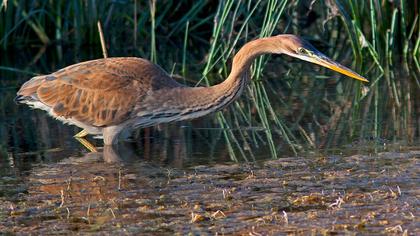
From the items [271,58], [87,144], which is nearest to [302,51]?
[87,144]

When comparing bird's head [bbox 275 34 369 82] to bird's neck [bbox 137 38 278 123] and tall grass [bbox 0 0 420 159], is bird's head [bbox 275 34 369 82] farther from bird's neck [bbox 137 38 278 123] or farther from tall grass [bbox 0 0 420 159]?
tall grass [bbox 0 0 420 159]

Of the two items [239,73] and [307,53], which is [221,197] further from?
[239,73]

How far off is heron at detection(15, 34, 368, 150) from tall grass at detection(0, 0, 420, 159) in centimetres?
51

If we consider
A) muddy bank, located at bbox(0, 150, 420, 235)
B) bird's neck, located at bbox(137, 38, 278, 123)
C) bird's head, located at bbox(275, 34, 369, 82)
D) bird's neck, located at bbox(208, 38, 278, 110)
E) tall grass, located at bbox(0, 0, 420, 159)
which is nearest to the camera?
muddy bank, located at bbox(0, 150, 420, 235)

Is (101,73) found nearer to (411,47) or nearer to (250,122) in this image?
(250,122)

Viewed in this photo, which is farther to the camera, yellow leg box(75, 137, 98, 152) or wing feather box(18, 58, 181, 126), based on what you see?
yellow leg box(75, 137, 98, 152)

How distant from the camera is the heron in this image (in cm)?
809

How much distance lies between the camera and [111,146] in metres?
8.31

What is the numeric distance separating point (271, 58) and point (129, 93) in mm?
5315

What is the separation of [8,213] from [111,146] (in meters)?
2.34

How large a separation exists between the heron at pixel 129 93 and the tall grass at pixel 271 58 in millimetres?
514

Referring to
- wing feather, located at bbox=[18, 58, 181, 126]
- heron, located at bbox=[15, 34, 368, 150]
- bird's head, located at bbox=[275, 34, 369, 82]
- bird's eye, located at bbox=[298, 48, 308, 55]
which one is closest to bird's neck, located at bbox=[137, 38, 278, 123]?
heron, located at bbox=[15, 34, 368, 150]

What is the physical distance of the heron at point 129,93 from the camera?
26.5ft

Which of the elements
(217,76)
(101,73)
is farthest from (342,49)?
(101,73)
